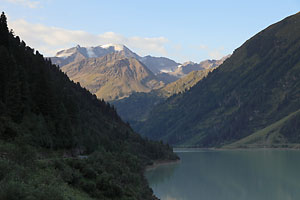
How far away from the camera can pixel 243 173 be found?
176 metres

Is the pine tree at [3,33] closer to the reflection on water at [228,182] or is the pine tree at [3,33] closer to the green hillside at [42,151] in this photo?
the green hillside at [42,151]

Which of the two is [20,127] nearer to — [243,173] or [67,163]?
[67,163]

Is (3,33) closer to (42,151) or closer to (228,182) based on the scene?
(42,151)

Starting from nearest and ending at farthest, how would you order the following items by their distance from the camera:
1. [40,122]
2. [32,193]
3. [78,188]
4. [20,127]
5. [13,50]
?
[32,193], [78,188], [20,127], [40,122], [13,50]

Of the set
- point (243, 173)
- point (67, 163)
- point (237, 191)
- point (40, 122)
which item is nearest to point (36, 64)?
point (40, 122)

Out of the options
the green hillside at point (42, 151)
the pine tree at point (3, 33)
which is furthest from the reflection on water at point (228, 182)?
the pine tree at point (3, 33)

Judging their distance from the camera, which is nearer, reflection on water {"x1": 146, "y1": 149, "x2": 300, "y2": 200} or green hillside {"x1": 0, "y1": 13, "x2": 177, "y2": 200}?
green hillside {"x1": 0, "y1": 13, "x2": 177, "y2": 200}

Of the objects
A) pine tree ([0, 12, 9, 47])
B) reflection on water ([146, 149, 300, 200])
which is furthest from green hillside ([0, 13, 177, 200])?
reflection on water ([146, 149, 300, 200])

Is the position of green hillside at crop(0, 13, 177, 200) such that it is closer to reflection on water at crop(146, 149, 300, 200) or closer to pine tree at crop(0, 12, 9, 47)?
pine tree at crop(0, 12, 9, 47)

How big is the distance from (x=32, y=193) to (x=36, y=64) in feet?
266

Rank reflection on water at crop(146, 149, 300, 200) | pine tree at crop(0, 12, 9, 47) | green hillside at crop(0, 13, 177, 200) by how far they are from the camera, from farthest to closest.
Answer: reflection on water at crop(146, 149, 300, 200) < pine tree at crop(0, 12, 9, 47) < green hillside at crop(0, 13, 177, 200)

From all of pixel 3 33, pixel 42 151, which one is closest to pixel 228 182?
pixel 42 151

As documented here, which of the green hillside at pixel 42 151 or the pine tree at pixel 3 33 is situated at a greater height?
the pine tree at pixel 3 33

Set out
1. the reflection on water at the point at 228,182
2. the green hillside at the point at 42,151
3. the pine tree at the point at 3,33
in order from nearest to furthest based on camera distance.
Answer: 1. the green hillside at the point at 42,151
2. the pine tree at the point at 3,33
3. the reflection on water at the point at 228,182
